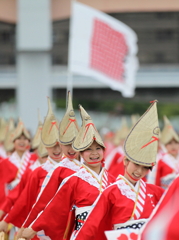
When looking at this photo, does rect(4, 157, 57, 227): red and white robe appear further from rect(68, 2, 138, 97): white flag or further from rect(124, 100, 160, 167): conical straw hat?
rect(68, 2, 138, 97): white flag

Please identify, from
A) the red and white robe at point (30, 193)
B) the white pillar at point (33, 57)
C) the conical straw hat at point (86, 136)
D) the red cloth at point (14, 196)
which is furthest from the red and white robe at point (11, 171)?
the white pillar at point (33, 57)

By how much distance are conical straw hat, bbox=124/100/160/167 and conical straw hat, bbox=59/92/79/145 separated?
1198 mm

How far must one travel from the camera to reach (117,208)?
3900 mm

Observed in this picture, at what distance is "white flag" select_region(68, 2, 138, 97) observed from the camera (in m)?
10.7

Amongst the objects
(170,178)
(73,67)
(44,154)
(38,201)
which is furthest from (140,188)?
(73,67)

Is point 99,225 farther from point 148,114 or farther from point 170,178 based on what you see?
point 170,178

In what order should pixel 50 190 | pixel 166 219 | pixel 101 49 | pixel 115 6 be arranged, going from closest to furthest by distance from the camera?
pixel 166 219 < pixel 50 190 < pixel 101 49 < pixel 115 6

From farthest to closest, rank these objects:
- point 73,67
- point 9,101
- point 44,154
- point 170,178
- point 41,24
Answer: point 9,101 < point 41,24 < point 73,67 < point 170,178 < point 44,154

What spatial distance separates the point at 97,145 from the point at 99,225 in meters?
0.73

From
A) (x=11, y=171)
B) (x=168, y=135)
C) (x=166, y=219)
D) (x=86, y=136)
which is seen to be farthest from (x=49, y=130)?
(x=168, y=135)

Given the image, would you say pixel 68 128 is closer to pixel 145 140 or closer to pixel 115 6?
pixel 145 140

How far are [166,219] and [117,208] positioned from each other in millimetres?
818

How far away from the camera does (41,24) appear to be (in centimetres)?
1420

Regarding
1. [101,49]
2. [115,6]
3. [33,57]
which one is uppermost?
[115,6]
